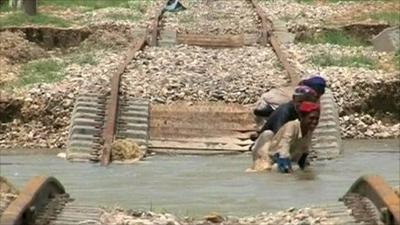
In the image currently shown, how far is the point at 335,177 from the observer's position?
11188mm

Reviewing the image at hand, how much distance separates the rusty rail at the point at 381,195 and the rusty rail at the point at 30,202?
85.9 inches

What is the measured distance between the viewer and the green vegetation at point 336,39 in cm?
2145

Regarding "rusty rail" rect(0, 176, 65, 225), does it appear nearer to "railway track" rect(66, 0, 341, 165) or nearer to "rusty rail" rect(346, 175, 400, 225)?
"rusty rail" rect(346, 175, 400, 225)

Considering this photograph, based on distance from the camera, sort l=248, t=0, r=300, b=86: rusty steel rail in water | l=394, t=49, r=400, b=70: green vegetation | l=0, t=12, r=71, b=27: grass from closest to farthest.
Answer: l=248, t=0, r=300, b=86: rusty steel rail in water < l=394, t=49, r=400, b=70: green vegetation < l=0, t=12, r=71, b=27: grass

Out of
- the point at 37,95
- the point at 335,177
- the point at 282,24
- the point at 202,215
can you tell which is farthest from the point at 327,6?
the point at 202,215

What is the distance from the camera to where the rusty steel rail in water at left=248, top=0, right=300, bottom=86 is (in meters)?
16.0

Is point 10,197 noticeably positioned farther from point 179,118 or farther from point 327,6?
point 327,6

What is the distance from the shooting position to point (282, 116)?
1184 cm

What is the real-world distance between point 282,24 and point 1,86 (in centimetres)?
868

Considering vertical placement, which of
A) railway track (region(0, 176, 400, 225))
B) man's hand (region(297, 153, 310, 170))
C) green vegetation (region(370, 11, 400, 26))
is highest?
railway track (region(0, 176, 400, 225))

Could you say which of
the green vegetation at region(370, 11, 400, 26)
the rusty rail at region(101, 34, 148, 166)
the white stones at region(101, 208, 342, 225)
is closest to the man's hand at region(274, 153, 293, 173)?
the rusty rail at region(101, 34, 148, 166)

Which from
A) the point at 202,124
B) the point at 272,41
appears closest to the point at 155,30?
the point at 272,41

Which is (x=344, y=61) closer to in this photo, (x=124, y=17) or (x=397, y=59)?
(x=397, y=59)

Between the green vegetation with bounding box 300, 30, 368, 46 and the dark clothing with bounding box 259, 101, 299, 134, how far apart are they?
30.8 feet
